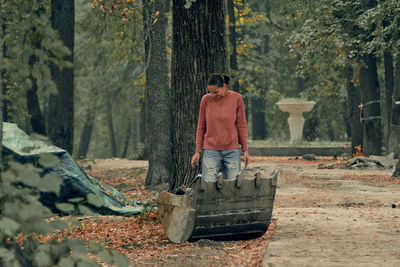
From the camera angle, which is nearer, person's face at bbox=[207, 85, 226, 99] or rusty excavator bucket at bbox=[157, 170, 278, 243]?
rusty excavator bucket at bbox=[157, 170, 278, 243]

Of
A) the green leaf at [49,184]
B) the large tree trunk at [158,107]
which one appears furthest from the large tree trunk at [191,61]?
the large tree trunk at [158,107]

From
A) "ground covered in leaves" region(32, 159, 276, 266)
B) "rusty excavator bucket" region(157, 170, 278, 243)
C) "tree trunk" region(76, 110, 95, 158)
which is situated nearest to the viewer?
"ground covered in leaves" region(32, 159, 276, 266)

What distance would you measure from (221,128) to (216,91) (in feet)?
1.47

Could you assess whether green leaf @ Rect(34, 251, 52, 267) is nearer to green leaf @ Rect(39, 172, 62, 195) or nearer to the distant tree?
green leaf @ Rect(39, 172, 62, 195)

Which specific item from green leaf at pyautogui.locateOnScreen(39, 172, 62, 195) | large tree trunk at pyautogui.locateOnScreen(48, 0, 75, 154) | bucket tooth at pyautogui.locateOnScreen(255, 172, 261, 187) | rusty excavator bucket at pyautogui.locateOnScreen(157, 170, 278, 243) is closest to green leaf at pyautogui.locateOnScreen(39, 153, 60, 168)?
green leaf at pyautogui.locateOnScreen(39, 172, 62, 195)

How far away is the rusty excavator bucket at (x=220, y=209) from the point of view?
20.0 feet

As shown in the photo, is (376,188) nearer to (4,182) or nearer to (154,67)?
(154,67)

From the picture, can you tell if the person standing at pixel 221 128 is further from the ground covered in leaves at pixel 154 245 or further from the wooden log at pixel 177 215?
the ground covered in leaves at pixel 154 245

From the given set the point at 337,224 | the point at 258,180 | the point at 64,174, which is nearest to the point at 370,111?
the point at 337,224

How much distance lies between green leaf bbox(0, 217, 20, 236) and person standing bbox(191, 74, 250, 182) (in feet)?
13.8

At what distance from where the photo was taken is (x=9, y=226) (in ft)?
9.10

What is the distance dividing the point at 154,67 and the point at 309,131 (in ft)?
79.4

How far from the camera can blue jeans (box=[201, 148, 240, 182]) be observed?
6.95 m

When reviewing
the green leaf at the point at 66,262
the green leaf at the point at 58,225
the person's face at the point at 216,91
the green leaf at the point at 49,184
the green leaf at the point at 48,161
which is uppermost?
the person's face at the point at 216,91
